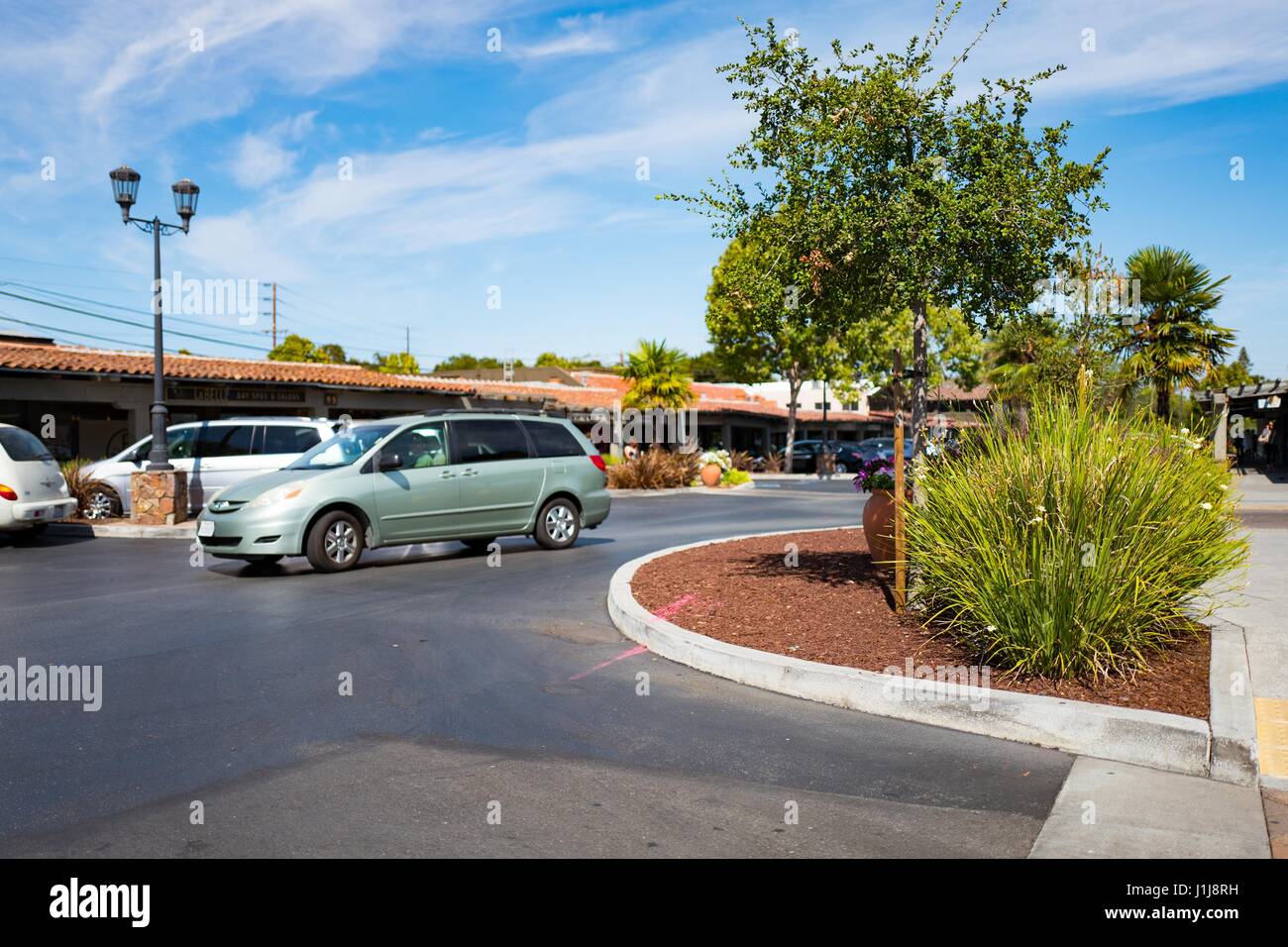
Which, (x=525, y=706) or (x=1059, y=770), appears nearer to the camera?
(x=1059, y=770)

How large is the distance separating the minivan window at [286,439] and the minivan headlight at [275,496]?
7186 millimetres

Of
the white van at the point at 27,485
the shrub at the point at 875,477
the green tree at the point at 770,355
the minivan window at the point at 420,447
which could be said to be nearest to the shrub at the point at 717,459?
the green tree at the point at 770,355

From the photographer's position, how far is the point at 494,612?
8867 mm

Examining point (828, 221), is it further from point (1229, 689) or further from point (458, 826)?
point (458, 826)

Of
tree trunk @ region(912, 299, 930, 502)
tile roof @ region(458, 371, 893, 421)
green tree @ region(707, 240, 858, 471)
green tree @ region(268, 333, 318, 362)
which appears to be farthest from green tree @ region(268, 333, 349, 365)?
tree trunk @ region(912, 299, 930, 502)

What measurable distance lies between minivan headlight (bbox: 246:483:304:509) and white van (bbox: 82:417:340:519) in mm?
7064

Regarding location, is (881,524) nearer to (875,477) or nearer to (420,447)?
(875,477)

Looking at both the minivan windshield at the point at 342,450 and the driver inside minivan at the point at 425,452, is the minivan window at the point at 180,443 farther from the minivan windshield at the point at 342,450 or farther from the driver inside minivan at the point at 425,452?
the driver inside minivan at the point at 425,452

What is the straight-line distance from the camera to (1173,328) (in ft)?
79.4

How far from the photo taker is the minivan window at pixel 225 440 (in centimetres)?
1809

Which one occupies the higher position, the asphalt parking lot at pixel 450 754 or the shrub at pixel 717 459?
the shrub at pixel 717 459

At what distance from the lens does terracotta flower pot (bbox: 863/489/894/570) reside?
28.7 ft
